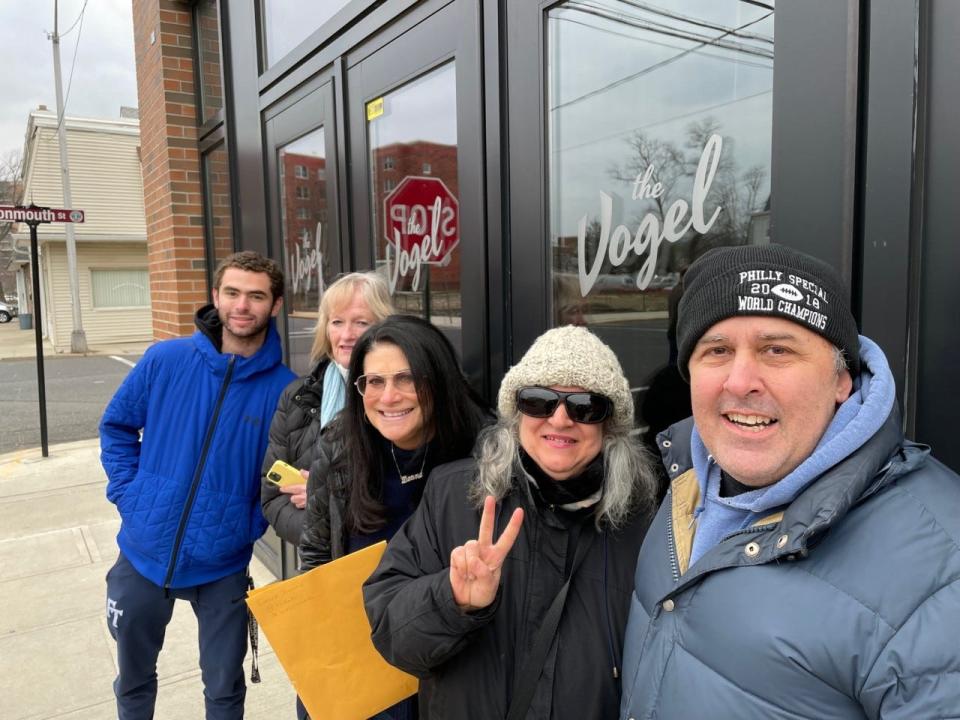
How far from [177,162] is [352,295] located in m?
3.60

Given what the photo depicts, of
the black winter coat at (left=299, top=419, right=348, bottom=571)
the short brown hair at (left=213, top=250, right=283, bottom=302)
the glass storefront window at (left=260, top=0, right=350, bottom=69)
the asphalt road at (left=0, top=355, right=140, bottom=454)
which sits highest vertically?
the glass storefront window at (left=260, top=0, right=350, bottom=69)

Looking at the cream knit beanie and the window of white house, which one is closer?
the cream knit beanie

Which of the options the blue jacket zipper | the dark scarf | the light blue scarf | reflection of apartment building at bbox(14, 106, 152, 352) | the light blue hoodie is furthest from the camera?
reflection of apartment building at bbox(14, 106, 152, 352)

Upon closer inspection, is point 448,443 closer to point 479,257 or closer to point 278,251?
point 479,257

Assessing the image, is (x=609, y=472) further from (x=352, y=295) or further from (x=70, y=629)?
(x=70, y=629)

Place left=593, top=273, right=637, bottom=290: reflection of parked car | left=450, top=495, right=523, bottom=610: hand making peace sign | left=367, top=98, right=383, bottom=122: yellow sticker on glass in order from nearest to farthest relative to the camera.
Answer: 1. left=450, top=495, right=523, bottom=610: hand making peace sign
2. left=593, top=273, right=637, bottom=290: reflection of parked car
3. left=367, top=98, right=383, bottom=122: yellow sticker on glass

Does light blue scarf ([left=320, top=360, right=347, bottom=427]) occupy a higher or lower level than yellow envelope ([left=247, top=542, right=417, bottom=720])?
higher

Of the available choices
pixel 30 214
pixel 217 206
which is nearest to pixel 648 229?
pixel 217 206

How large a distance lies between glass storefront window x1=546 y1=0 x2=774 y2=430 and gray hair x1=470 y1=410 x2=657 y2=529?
432 mm

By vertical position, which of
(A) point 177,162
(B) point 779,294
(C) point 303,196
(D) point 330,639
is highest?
(A) point 177,162

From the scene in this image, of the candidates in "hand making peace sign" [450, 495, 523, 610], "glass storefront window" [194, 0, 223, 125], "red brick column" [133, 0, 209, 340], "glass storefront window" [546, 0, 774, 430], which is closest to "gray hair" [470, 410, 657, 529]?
"hand making peace sign" [450, 495, 523, 610]

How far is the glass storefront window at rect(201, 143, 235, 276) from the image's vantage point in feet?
15.9

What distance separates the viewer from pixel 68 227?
21.4 meters

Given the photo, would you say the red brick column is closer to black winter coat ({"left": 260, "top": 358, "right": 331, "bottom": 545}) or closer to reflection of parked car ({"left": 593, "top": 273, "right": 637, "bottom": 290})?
black winter coat ({"left": 260, "top": 358, "right": 331, "bottom": 545})
